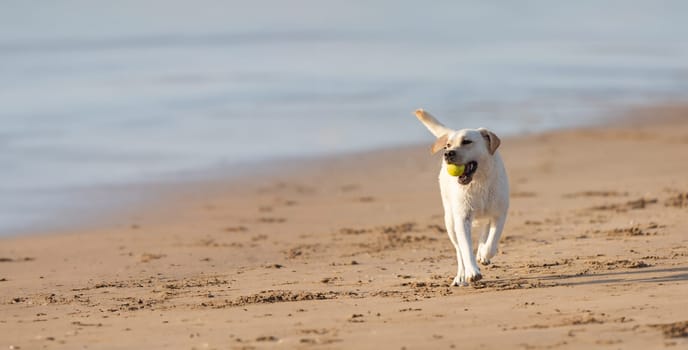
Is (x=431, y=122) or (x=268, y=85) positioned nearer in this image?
(x=431, y=122)

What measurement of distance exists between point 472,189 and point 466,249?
44 cm

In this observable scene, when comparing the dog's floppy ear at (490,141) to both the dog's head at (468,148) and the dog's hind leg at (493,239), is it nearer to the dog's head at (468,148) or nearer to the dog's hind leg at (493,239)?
the dog's head at (468,148)

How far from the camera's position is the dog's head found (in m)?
8.56

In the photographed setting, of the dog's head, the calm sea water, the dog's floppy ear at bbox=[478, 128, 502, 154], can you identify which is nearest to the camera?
the dog's head

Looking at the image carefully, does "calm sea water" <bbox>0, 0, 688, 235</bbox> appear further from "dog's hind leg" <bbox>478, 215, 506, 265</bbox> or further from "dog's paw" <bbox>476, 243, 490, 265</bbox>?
"dog's hind leg" <bbox>478, 215, 506, 265</bbox>

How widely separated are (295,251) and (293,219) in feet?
6.58

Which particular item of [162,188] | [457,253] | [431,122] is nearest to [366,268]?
[457,253]

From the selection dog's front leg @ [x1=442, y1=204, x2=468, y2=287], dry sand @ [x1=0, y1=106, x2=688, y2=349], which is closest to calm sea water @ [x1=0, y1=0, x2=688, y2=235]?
dry sand @ [x1=0, y1=106, x2=688, y2=349]

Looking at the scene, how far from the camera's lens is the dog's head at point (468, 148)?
28.1 feet

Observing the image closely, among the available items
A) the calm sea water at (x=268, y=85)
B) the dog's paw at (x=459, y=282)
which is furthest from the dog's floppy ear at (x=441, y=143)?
the calm sea water at (x=268, y=85)

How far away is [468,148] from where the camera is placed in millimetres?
8578

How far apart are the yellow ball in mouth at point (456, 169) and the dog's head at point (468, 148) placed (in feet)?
0.07

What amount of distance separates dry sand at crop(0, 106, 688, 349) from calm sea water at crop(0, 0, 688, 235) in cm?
177

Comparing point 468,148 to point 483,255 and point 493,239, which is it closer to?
point 493,239
